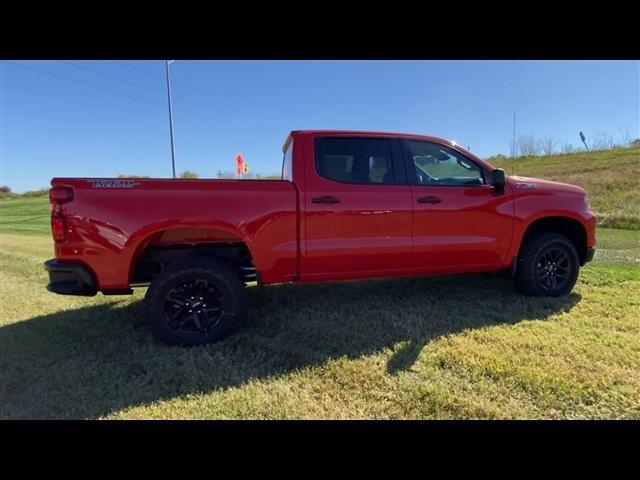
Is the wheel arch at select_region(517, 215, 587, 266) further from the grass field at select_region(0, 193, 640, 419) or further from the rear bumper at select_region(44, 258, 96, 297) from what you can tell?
the rear bumper at select_region(44, 258, 96, 297)

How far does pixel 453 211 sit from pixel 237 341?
250 centimetres

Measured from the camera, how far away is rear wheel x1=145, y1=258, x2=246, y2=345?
3275 millimetres

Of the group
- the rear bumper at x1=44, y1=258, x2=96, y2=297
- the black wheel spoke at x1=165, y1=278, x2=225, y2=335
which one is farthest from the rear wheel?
the rear bumper at x1=44, y1=258, x2=96, y2=297

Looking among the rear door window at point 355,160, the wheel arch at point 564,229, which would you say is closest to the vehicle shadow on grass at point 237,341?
the wheel arch at point 564,229

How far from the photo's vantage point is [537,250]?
14.0 ft

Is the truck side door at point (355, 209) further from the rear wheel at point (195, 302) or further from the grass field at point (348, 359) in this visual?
the rear wheel at point (195, 302)

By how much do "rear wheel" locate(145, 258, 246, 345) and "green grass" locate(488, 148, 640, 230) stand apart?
1246 cm

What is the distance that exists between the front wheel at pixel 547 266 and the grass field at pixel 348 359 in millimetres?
144

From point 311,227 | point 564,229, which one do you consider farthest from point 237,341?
point 564,229

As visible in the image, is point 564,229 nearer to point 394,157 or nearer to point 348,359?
point 394,157

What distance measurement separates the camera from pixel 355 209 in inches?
142

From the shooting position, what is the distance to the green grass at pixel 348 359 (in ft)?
8.20

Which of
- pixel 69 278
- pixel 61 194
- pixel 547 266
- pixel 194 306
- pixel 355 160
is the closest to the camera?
pixel 61 194
